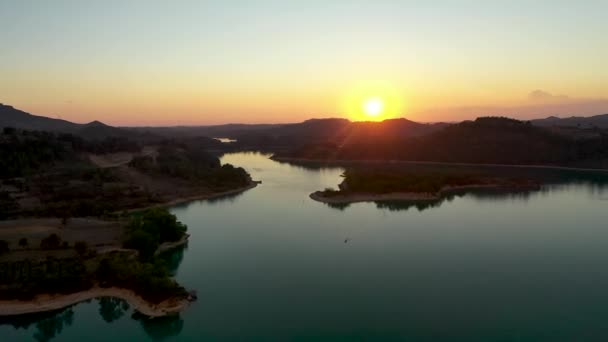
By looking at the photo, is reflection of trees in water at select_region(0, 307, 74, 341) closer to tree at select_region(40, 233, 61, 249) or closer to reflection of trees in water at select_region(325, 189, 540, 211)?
tree at select_region(40, 233, 61, 249)

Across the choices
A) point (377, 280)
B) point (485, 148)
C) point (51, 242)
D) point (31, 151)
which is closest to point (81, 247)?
point (51, 242)

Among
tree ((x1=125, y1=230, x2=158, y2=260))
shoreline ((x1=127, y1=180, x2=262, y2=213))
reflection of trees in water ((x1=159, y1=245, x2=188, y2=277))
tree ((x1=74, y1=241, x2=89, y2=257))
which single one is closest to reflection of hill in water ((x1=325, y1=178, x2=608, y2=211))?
shoreline ((x1=127, y1=180, x2=262, y2=213))

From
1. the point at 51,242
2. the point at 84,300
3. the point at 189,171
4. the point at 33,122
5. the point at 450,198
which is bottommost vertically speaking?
the point at 84,300

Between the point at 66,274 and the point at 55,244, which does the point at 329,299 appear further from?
the point at 55,244

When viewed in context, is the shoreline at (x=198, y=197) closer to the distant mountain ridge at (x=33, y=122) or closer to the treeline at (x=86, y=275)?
the treeline at (x=86, y=275)

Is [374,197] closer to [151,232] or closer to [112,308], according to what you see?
[151,232]
